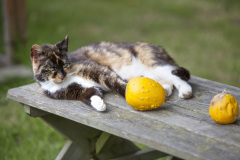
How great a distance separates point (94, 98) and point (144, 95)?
1.21ft

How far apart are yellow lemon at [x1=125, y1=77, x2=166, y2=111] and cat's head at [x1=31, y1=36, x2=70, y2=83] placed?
0.61 metres

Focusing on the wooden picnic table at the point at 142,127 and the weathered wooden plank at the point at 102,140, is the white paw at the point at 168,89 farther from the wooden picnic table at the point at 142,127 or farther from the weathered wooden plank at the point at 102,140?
the weathered wooden plank at the point at 102,140

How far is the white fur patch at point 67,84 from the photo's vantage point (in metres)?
2.53

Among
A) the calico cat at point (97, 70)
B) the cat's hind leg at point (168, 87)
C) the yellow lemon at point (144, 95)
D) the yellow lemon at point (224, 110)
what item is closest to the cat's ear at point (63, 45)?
the calico cat at point (97, 70)

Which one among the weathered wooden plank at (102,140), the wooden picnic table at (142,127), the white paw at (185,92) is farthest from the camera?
the weathered wooden plank at (102,140)

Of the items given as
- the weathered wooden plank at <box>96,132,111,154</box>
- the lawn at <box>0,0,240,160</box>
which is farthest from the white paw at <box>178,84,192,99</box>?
the lawn at <box>0,0,240,160</box>

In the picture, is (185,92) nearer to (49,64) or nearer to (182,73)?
(182,73)

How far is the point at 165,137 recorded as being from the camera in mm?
1845

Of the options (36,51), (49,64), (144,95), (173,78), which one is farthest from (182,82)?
(36,51)

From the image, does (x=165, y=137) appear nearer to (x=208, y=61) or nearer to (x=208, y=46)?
(x=208, y=61)

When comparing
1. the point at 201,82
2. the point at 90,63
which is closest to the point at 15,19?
the point at 90,63

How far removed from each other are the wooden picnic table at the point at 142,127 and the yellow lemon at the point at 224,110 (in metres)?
0.04

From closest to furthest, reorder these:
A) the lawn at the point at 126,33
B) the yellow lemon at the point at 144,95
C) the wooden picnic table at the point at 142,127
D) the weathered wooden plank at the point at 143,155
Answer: the wooden picnic table at the point at 142,127 < the yellow lemon at the point at 144,95 < the weathered wooden plank at the point at 143,155 < the lawn at the point at 126,33

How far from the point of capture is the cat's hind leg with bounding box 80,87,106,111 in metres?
2.19
